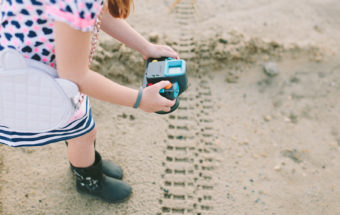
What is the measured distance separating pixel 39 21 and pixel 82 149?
1.83 ft

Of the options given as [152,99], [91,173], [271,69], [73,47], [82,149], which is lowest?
[91,173]

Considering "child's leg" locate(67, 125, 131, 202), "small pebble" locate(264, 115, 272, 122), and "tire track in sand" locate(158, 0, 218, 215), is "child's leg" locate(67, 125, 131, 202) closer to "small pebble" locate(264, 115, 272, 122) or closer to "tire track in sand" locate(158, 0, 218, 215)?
"tire track in sand" locate(158, 0, 218, 215)

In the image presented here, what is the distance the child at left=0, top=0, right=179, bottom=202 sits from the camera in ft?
2.30

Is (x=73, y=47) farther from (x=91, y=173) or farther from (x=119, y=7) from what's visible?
(x=91, y=173)

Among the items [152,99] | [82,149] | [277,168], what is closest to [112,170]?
[82,149]

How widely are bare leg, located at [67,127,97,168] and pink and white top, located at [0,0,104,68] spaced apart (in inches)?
14.9

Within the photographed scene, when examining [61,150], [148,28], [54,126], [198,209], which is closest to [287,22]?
[148,28]

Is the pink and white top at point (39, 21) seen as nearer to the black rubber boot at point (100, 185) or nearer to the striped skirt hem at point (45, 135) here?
the striped skirt hem at point (45, 135)

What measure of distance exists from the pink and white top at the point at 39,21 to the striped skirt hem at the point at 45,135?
0.80 ft

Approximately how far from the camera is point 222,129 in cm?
174

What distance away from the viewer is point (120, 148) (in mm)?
1637

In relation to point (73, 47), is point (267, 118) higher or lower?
lower

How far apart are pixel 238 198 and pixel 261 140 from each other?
390 mm

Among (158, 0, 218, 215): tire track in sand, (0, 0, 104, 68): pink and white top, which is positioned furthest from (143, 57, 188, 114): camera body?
(158, 0, 218, 215): tire track in sand
